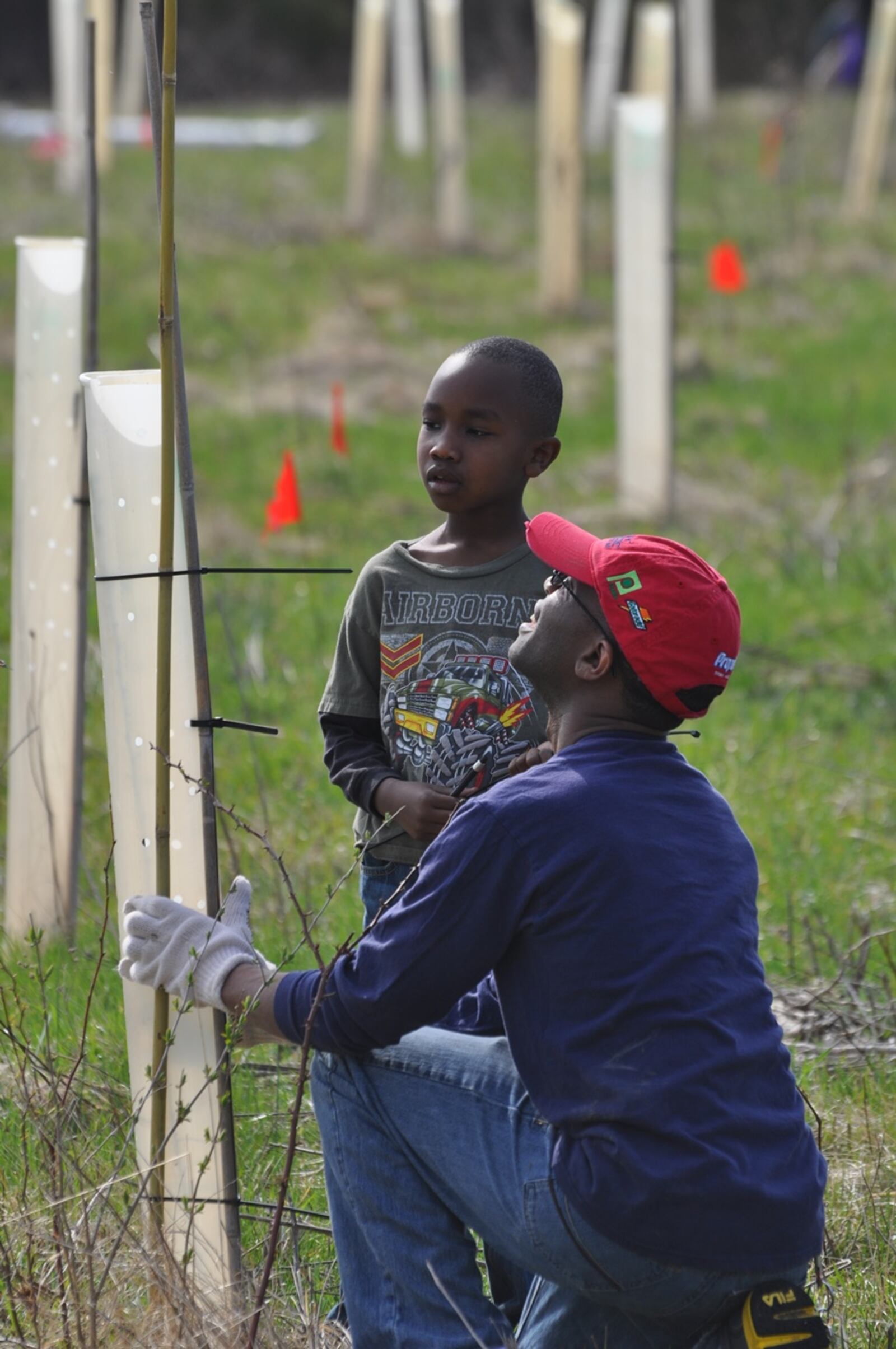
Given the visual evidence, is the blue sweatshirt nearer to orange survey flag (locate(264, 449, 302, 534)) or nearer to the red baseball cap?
the red baseball cap

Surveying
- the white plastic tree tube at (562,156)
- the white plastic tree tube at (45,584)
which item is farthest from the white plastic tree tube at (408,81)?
the white plastic tree tube at (45,584)

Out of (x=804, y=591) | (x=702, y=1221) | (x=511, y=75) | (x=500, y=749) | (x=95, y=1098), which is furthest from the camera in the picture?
(x=511, y=75)

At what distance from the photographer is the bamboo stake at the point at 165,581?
220cm

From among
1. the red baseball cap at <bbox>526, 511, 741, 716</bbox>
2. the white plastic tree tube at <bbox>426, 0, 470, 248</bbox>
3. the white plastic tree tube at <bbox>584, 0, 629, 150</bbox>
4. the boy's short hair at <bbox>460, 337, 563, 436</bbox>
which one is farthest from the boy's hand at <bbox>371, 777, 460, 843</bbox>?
the white plastic tree tube at <bbox>584, 0, 629, 150</bbox>

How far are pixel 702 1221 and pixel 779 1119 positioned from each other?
165mm

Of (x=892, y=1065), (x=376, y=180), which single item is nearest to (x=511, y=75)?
(x=376, y=180)

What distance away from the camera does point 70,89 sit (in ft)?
46.0

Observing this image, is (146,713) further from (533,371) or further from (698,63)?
(698,63)

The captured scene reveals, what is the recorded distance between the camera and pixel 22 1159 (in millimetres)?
2768

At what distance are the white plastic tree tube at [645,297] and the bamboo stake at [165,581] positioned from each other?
19.6ft

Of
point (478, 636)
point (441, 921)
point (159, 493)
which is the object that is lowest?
point (441, 921)

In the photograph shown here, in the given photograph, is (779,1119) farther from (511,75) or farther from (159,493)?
Answer: (511,75)

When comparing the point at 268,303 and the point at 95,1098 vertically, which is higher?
the point at 268,303

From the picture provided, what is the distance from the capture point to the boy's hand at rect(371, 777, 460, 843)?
8.36 ft
